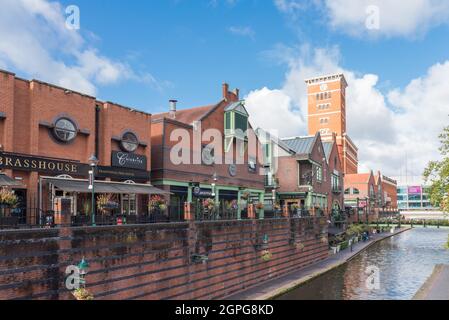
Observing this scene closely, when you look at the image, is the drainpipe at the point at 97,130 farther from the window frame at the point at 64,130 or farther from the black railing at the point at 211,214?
the black railing at the point at 211,214

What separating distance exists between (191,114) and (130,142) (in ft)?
36.9

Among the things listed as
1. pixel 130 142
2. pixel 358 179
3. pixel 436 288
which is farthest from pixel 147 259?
pixel 358 179

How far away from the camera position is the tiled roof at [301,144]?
55656 mm

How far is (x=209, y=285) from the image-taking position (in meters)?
23.0

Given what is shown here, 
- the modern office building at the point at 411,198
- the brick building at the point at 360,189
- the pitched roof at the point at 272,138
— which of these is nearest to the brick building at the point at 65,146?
the pitched roof at the point at 272,138

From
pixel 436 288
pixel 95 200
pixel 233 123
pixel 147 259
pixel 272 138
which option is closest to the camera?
pixel 147 259

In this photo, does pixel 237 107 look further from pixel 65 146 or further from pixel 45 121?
pixel 45 121

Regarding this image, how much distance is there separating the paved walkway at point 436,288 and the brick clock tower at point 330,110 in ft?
292

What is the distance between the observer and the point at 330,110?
12156 centimetres

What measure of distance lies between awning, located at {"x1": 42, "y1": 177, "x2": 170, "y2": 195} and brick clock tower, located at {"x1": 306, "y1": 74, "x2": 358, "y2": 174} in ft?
314

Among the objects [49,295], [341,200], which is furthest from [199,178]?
[341,200]

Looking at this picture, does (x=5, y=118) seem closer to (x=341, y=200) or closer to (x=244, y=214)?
(x=244, y=214)

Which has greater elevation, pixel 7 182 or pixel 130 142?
pixel 130 142

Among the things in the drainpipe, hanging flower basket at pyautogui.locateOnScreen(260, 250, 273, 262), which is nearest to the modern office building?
hanging flower basket at pyautogui.locateOnScreen(260, 250, 273, 262)
